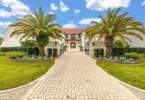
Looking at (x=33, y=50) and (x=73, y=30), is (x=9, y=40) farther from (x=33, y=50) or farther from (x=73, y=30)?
(x=73, y=30)

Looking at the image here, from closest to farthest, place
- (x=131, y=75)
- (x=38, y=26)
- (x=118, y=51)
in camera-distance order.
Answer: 1. (x=131, y=75)
2. (x=38, y=26)
3. (x=118, y=51)

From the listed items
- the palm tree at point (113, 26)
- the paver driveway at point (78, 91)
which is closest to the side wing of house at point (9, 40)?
the palm tree at point (113, 26)

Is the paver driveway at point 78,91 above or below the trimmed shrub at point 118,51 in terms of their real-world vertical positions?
below

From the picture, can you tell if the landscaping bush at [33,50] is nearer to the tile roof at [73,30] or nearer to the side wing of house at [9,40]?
the side wing of house at [9,40]

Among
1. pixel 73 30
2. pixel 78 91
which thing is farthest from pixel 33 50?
pixel 73 30

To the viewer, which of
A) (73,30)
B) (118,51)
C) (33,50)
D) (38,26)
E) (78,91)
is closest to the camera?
(78,91)

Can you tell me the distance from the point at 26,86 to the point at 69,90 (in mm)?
2407

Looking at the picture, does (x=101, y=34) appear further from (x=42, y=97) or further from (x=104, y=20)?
(x=42, y=97)

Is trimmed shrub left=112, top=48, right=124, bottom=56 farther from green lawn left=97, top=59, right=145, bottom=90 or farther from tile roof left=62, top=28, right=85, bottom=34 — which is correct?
tile roof left=62, top=28, right=85, bottom=34

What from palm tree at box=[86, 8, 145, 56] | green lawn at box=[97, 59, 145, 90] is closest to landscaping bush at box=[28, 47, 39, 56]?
palm tree at box=[86, 8, 145, 56]

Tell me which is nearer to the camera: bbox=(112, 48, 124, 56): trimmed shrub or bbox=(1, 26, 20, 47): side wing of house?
bbox=(112, 48, 124, 56): trimmed shrub

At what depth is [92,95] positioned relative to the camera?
7461mm

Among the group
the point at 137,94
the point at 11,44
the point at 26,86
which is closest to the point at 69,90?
the point at 26,86

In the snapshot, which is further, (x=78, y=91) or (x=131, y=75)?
(x=131, y=75)
